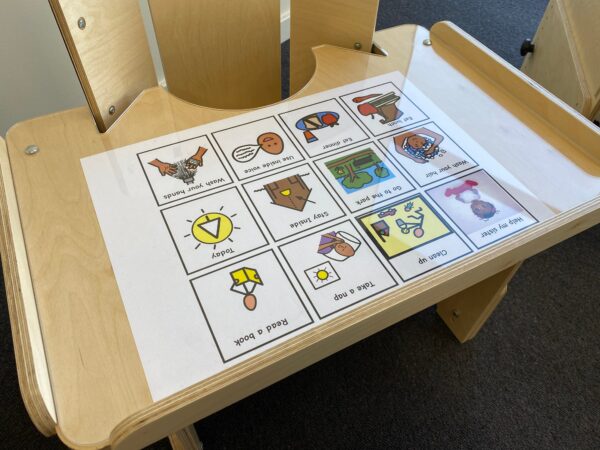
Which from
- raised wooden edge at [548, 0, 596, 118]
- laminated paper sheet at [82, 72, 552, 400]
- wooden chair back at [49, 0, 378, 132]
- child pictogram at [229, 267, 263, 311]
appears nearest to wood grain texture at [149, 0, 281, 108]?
wooden chair back at [49, 0, 378, 132]

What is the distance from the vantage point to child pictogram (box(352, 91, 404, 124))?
0.92 meters

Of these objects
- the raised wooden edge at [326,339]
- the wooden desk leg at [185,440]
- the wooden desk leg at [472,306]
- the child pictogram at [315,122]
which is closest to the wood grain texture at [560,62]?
the wooden desk leg at [472,306]

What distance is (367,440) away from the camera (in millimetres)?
1083

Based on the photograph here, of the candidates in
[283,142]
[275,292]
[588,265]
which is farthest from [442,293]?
[588,265]

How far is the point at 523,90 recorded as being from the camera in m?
0.95

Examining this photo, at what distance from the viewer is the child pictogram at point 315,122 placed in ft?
2.87

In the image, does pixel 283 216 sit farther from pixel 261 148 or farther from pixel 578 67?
pixel 578 67

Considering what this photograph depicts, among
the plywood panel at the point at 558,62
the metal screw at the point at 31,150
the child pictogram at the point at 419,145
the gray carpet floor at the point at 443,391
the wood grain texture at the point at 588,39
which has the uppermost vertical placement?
the metal screw at the point at 31,150

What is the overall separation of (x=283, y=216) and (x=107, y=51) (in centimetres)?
41

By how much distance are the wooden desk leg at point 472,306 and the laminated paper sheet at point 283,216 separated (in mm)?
334

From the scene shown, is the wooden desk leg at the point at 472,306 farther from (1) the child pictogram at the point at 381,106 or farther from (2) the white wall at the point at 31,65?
(2) the white wall at the point at 31,65

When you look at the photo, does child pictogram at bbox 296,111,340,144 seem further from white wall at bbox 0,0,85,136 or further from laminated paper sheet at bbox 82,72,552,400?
white wall at bbox 0,0,85,136

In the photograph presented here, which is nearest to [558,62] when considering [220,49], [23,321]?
[220,49]

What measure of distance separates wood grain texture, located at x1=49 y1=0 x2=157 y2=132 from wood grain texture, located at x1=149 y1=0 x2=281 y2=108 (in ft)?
0.26
